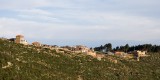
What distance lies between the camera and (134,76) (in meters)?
94.3

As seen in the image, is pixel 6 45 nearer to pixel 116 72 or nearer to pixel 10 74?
pixel 10 74

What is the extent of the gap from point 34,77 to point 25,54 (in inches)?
610

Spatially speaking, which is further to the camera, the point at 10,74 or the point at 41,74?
the point at 41,74

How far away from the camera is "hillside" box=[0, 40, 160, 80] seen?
65144 mm

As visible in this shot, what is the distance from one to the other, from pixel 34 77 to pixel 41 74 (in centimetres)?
349

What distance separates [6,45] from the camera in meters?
80.6

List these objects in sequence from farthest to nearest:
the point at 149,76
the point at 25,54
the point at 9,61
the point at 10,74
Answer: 1. the point at 149,76
2. the point at 25,54
3. the point at 9,61
4. the point at 10,74

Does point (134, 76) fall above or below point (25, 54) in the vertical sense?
below

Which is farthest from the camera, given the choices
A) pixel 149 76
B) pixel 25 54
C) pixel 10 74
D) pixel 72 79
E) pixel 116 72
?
pixel 149 76

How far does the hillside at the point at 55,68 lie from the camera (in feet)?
214

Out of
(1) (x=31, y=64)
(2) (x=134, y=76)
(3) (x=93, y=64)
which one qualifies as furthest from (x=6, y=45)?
(2) (x=134, y=76)

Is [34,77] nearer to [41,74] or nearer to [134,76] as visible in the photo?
[41,74]

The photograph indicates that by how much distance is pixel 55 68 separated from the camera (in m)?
76.6

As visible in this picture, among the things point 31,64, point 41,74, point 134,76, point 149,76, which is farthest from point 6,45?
point 149,76
